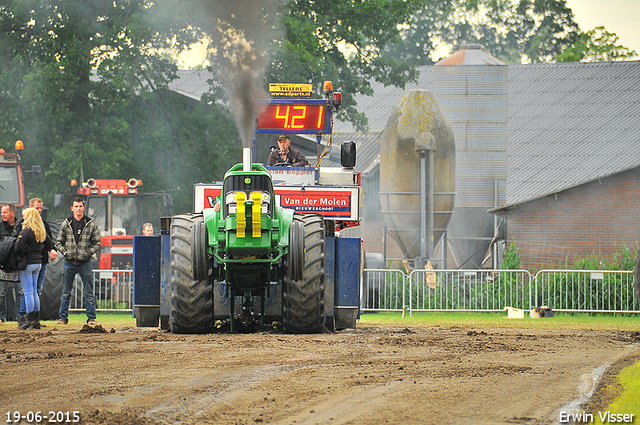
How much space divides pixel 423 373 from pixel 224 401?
2.29 m

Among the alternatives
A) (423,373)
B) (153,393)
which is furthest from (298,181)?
(153,393)

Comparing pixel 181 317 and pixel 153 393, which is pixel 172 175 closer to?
pixel 181 317

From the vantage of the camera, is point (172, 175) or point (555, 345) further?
point (172, 175)

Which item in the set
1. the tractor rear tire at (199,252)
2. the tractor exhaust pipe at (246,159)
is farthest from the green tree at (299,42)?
the tractor rear tire at (199,252)

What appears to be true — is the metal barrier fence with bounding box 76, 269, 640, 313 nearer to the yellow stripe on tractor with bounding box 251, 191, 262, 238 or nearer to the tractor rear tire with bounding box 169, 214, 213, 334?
the tractor rear tire with bounding box 169, 214, 213, 334

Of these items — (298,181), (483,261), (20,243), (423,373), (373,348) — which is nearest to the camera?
(423,373)

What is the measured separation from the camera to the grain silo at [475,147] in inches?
1234

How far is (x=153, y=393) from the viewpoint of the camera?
682 cm

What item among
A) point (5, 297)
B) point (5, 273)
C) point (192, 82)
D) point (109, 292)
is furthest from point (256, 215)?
Answer: point (192, 82)

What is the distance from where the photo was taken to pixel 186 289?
1103 cm

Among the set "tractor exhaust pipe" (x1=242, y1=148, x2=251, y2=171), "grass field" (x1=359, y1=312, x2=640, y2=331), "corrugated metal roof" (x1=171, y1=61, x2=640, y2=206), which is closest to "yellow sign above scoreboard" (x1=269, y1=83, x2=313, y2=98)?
"grass field" (x1=359, y1=312, x2=640, y2=331)

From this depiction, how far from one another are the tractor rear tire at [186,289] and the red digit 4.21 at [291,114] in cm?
480

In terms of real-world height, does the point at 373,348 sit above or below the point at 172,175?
below

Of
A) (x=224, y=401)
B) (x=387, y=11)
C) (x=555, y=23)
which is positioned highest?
(x=555, y=23)
